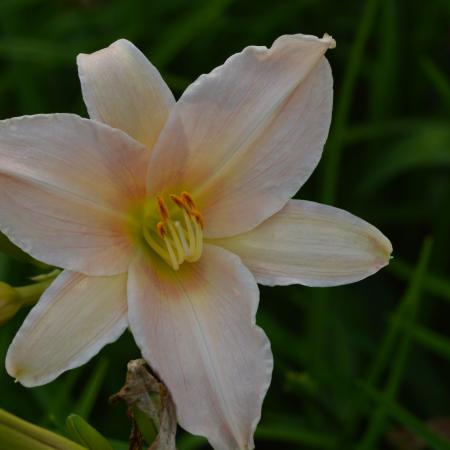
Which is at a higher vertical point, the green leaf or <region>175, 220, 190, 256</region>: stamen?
<region>175, 220, 190, 256</region>: stamen

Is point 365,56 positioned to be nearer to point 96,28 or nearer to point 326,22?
point 326,22

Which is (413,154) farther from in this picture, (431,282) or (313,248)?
(313,248)

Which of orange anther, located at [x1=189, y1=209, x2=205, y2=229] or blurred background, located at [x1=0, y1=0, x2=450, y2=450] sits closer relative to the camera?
orange anther, located at [x1=189, y1=209, x2=205, y2=229]

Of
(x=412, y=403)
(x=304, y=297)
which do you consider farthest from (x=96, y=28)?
(x=412, y=403)

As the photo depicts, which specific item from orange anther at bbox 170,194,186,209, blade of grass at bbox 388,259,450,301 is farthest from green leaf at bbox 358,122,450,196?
orange anther at bbox 170,194,186,209

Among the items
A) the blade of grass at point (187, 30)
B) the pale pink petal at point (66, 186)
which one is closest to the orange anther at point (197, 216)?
the pale pink petal at point (66, 186)

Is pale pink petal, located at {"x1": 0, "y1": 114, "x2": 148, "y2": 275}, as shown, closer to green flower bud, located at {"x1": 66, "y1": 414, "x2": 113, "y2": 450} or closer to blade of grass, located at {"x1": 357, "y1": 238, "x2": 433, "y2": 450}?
green flower bud, located at {"x1": 66, "y1": 414, "x2": 113, "y2": 450}

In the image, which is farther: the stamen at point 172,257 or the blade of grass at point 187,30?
the blade of grass at point 187,30

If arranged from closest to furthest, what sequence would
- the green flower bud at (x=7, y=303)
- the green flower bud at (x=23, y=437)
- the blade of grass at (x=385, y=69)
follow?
the green flower bud at (x=23, y=437) → the green flower bud at (x=7, y=303) → the blade of grass at (x=385, y=69)

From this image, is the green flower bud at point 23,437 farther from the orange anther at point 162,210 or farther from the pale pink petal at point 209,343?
the orange anther at point 162,210
